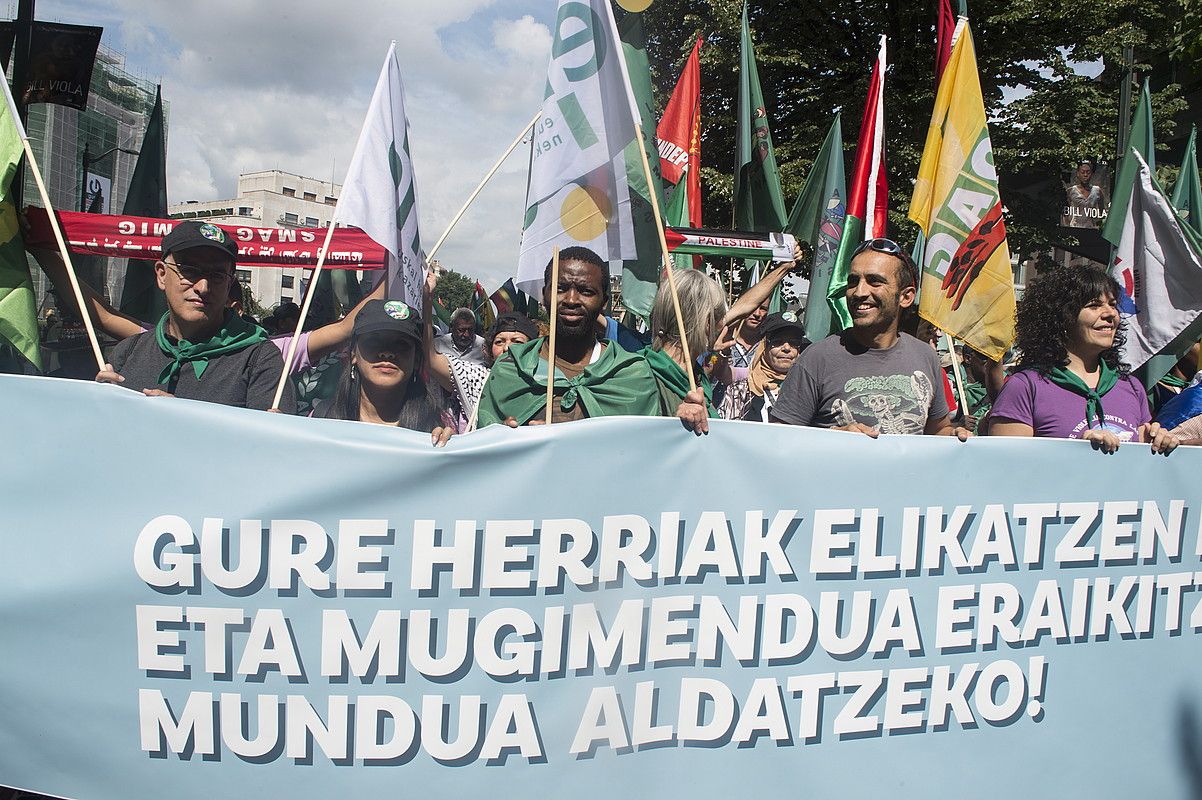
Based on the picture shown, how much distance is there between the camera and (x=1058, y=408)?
313cm

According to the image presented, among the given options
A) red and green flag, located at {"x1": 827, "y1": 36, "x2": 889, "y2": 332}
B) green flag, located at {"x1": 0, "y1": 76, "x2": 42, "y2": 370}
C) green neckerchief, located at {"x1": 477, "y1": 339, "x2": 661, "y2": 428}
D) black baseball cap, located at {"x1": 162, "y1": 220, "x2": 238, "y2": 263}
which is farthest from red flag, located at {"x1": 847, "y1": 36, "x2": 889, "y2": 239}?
green flag, located at {"x1": 0, "y1": 76, "x2": 42, "y2": 370}

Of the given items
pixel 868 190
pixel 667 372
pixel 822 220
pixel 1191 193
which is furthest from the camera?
pixel 1191 193

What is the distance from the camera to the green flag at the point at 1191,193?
7805mm

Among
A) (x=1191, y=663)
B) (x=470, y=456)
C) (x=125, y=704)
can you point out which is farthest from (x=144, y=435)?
(x=1191, y=663)

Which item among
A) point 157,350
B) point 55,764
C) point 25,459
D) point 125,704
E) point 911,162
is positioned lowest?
point 55,764

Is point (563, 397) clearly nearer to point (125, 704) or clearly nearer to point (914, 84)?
point (125, 704)

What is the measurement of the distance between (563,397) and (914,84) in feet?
51.5

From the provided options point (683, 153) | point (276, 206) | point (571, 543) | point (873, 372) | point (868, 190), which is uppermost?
point (276, 206)

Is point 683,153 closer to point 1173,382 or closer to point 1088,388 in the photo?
point 1173,382

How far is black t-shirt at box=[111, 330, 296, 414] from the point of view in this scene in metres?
2.95

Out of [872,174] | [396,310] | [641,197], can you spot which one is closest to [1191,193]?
[872,174]

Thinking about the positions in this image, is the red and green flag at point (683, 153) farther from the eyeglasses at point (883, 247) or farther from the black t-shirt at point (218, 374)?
the black t-shirt at point (218, 374)

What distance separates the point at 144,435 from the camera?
2.42 m

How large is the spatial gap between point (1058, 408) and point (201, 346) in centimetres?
276
